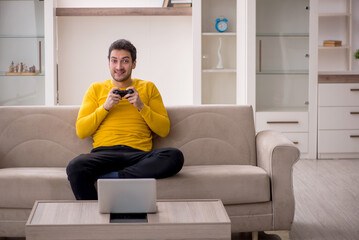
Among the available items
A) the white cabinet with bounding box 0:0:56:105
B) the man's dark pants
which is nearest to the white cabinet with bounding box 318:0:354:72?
the white cabinet with bounding box 0:0:56:105

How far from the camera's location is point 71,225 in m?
1.78

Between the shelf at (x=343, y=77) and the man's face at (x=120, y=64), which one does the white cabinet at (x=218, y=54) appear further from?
the man's face at (x=120, y=64)

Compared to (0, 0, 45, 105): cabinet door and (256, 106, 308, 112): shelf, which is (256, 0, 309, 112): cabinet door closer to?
(256, 106, 308, 112): shelf

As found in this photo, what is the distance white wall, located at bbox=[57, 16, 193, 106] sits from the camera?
554 cm

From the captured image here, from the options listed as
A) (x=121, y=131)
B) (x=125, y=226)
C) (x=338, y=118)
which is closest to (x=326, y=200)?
(x=121, y=131)

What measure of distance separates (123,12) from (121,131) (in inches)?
109

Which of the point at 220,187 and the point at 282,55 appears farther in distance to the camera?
the point at 282,55

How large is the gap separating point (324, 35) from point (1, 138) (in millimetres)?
3816

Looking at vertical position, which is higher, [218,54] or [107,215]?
[218,54]

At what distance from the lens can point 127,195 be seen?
1921 millimetres

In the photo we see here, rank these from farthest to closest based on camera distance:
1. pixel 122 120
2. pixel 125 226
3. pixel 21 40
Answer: pixel 21 40 → pixel 122 120 → pixel 125 226

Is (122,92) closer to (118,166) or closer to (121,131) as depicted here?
(121,131)

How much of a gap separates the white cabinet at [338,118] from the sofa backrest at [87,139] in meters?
2.19

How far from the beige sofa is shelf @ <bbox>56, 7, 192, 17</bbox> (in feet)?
8.15
